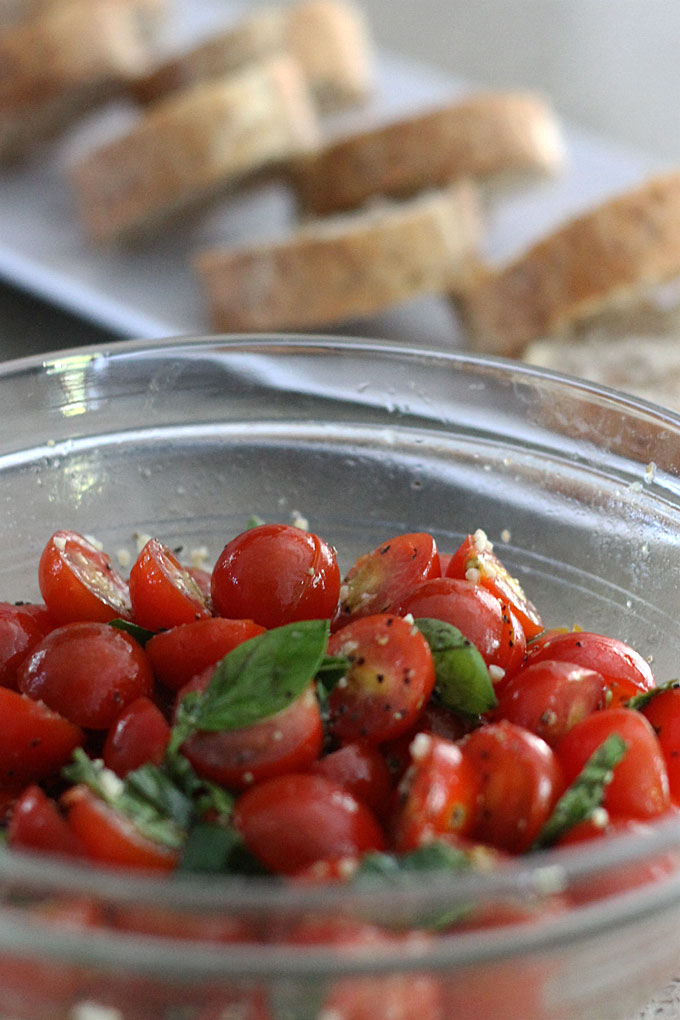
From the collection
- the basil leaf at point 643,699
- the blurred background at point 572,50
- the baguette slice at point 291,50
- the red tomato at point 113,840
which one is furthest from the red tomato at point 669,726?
the blurred background at point 572,50

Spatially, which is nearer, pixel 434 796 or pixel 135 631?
pixel 434 796

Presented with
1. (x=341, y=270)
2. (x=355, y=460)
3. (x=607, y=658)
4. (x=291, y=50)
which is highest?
(x=291, y=50)

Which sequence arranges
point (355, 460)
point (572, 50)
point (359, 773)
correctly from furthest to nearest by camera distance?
point (572, 50) → point (355, 460) → point (359, 773)

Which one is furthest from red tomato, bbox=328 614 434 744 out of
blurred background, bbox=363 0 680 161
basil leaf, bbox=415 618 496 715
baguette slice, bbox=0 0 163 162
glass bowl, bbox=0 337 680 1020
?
blurred background, bbox=363 0 680 161

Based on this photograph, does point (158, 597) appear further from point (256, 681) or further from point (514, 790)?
point (514, 790)

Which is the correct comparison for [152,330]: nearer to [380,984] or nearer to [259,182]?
[259,182]

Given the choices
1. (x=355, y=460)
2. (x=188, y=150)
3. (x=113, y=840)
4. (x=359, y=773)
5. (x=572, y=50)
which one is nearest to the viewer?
(x=113, y=840)

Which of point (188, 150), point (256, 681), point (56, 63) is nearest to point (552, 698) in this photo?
point (256, 681)

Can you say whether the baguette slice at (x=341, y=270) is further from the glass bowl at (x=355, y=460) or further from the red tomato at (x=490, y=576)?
the red tomato at (x=490, y=576)
